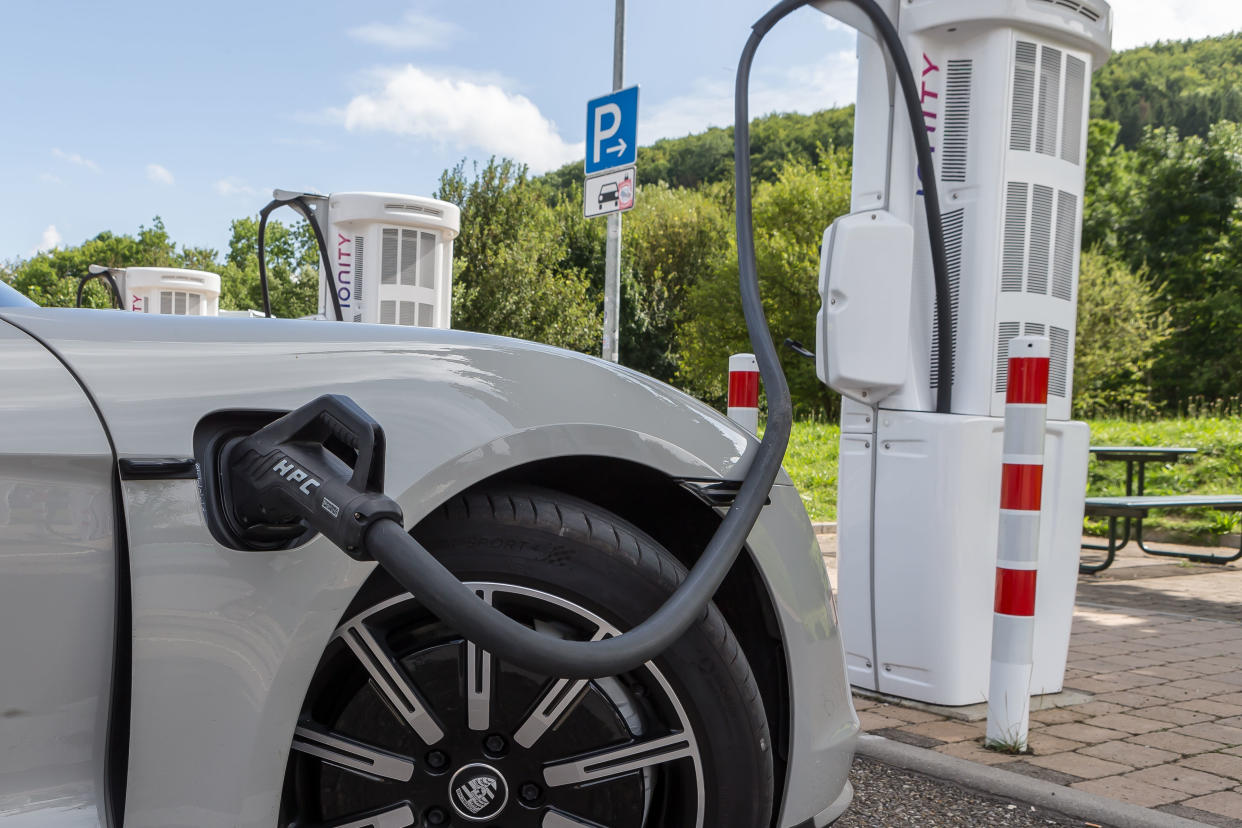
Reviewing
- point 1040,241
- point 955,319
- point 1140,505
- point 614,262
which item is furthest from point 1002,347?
point 614,262

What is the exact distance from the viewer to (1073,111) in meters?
3.82

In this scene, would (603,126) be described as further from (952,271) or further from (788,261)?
(788,261)

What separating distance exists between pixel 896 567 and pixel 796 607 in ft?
6.92

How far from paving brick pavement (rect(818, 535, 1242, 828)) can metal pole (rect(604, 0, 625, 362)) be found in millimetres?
4500

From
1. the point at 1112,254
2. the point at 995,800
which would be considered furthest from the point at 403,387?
the point at 1112,254

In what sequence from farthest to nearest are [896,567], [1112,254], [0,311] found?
[1112,254] → [896,567] → [0,311]

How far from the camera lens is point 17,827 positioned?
1179mm

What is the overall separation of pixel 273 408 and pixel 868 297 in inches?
102

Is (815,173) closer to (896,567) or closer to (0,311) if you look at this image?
(896,567)

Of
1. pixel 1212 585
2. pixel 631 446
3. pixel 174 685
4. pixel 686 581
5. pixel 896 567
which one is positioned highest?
pixel 631 446

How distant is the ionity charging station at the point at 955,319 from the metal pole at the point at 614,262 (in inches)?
188

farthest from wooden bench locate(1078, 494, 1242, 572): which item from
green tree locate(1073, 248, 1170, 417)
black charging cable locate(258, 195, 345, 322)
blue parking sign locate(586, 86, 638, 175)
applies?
green tree locate(1073, 248, 1170, 417)

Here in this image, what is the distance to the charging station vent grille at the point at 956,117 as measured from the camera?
370 centimetres

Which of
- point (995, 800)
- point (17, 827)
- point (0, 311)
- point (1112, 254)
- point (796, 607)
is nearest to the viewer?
point (17, 827)
